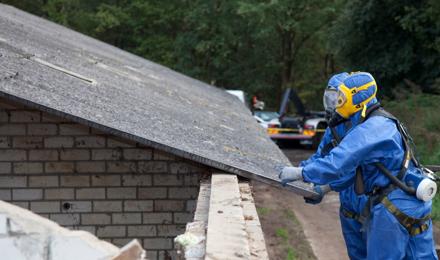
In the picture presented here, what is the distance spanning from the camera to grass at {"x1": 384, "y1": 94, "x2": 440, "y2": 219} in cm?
1395

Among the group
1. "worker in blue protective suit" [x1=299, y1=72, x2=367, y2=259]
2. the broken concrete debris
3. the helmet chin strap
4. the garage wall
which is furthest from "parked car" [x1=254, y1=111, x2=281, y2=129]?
the broken concrete debris

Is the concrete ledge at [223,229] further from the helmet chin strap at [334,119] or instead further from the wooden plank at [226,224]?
the helmet chin strap at [334,119]

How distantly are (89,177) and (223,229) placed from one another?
2.48m

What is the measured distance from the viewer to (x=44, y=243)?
102 inches

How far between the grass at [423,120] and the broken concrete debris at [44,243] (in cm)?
1107

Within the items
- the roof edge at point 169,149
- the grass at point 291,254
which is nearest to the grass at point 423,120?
the grass at point 291,254

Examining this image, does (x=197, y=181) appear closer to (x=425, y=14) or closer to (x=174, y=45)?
(x=425, y=14)

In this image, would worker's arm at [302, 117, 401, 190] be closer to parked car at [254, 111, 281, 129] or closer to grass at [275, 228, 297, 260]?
grass at [275, 228, 297, 260]

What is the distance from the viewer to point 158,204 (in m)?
5.80

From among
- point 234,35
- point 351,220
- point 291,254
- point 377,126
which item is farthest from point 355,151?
point 234,35

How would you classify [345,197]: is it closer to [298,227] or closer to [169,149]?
[169,149]

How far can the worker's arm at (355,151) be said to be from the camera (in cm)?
415

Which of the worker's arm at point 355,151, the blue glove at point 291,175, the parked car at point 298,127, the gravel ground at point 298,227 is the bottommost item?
the gravel ground at point 298,227

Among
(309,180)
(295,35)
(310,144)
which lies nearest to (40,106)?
(309,180)
